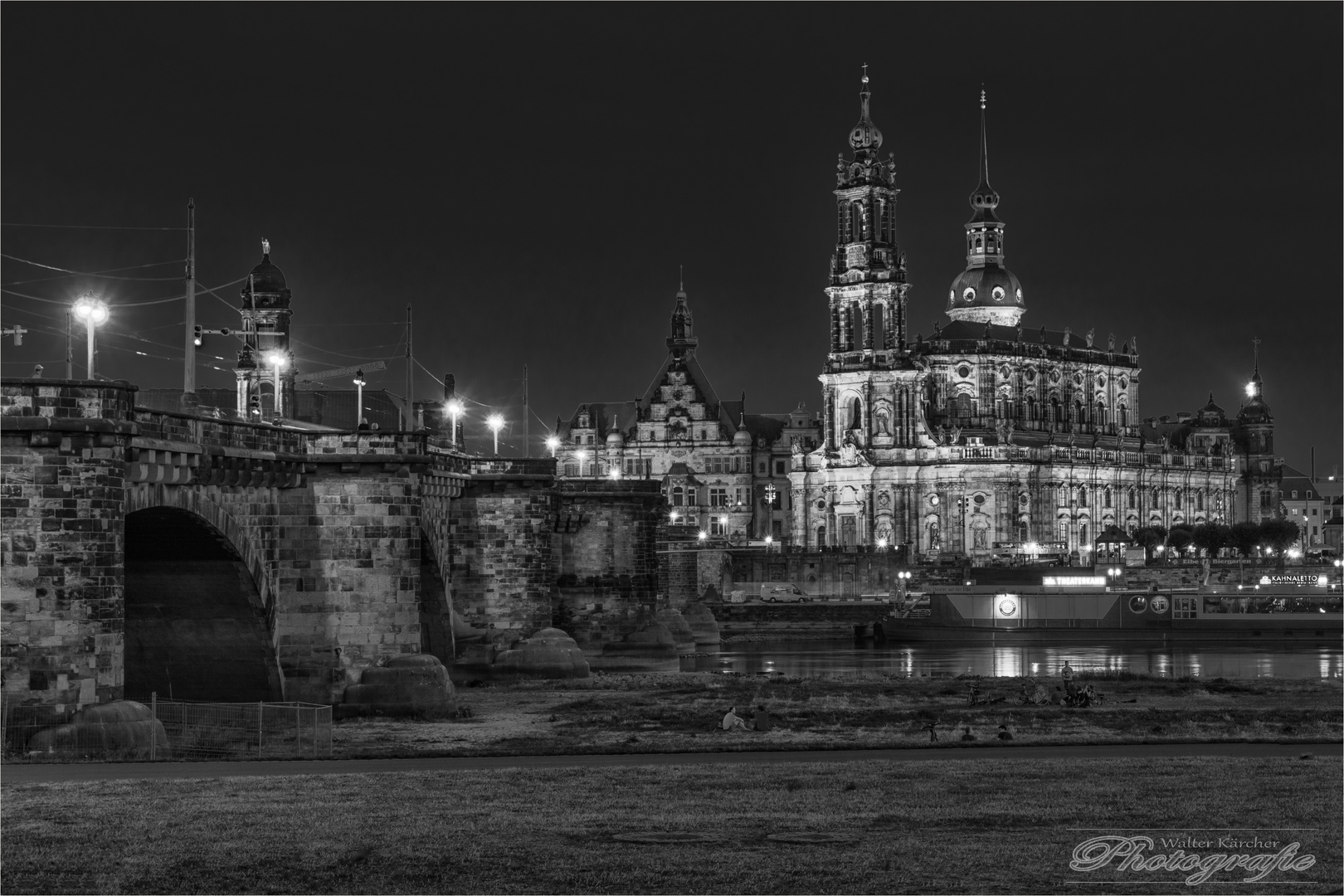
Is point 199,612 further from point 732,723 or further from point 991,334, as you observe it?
point 991,334

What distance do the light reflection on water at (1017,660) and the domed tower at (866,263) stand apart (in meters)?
65.5

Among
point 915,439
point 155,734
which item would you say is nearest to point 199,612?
point 155,734

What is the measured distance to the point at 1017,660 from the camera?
95.9m

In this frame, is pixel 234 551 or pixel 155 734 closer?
pixel 155 734

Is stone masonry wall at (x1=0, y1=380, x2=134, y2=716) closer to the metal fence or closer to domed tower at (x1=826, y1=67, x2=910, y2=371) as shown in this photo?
the metal fence

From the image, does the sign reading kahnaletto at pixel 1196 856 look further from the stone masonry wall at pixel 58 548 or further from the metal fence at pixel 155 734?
the stone masonry wall at pixel 58 548

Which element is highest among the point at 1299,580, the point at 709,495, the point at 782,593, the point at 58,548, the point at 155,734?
the point at 709,495

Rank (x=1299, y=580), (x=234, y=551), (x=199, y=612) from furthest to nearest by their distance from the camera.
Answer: (x=1299, y=580)
(x=199, y=612)
(x=234, y=551)

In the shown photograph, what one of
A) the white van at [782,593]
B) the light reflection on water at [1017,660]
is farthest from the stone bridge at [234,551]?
the white van at [782,593]

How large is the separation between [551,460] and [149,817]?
138 feet

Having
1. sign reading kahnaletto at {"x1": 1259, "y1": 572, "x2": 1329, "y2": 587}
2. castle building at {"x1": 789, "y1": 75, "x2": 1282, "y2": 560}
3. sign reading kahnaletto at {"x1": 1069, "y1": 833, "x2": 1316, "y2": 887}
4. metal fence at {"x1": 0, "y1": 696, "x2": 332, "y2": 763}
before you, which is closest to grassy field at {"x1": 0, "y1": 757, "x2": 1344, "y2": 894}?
sign reading kahnaletto at {"x1": 1069, "y1": 833, "x2": 1316, "y2": 887}

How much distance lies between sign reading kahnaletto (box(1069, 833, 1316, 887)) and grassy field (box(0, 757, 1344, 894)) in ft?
0.59

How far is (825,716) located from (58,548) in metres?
21.8

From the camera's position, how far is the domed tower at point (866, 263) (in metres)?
178
